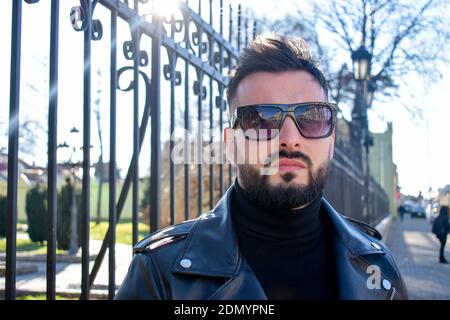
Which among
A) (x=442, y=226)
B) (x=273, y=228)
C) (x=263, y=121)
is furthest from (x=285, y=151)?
(x=442, y=226)

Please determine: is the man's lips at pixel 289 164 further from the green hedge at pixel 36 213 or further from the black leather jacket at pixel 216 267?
the green hedge at pixel 36 213

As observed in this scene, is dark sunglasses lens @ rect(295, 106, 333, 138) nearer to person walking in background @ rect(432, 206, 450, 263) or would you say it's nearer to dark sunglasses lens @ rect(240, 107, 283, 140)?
dark sunglasses lens @ rect(240, 107, 283, 140)

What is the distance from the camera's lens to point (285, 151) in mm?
1564

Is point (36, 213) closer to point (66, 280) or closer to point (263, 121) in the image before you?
point (66, 280)

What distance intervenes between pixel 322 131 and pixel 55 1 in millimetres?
1488

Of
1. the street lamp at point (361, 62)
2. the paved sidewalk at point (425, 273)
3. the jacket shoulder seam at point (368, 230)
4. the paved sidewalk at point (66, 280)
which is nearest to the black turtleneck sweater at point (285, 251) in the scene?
the jacket shoulder seam at point (368, 230)

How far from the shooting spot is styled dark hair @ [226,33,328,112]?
1672 millimetres

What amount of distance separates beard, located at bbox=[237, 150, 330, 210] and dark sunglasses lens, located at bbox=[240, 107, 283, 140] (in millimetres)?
92

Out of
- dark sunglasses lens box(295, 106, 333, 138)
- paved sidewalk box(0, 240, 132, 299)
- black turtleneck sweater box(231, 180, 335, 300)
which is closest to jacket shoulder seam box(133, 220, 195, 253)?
black turtleneck sweater box(231, 180, 335, 300)

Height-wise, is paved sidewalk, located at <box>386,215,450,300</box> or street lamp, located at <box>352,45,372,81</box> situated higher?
street lamp, located at <box>352,45,372,81</box>

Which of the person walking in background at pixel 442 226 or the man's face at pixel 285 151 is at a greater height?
the man's face at pixel 285 151

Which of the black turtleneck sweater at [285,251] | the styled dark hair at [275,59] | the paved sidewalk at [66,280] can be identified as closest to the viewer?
the black turtleneck sweater at [285,251]

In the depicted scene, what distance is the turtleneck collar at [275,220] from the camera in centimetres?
161
